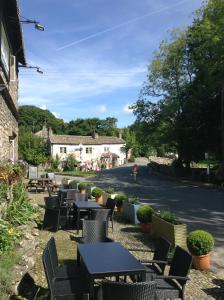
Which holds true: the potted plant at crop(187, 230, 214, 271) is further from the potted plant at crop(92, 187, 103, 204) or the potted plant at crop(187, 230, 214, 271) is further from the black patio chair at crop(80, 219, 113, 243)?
the potted plant at crop(92, 187, 103, 204)

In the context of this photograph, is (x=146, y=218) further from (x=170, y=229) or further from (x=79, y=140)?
(x=79, y=140)

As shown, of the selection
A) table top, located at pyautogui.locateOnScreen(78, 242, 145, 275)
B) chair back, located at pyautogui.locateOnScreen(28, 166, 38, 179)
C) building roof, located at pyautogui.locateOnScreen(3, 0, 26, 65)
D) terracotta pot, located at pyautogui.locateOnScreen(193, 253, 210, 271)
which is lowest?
terracotta pot, located at pyautogui.locateOnScreen(193, 253, 210, 271)

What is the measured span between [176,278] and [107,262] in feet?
3.10

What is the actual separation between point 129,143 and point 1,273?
300 feet

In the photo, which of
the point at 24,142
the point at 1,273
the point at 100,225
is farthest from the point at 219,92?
the point at 1,273

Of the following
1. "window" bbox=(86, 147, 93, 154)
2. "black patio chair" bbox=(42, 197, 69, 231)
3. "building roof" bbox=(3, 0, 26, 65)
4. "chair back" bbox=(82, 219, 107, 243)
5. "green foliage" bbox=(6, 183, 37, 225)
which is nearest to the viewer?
"chair back" bbox=(82, 219, 107, 243)

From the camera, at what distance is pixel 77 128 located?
3925 inches

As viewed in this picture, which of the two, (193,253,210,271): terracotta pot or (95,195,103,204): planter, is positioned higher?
(95,195,103,204): planter

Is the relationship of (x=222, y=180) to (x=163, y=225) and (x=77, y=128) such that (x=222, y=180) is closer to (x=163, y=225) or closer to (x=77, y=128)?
(x=163, y=225)

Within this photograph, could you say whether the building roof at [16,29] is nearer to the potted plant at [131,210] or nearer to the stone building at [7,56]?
the stone building at [7,56]

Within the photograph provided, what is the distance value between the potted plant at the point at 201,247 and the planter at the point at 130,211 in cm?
481

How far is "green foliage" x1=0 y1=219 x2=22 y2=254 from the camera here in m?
6.31

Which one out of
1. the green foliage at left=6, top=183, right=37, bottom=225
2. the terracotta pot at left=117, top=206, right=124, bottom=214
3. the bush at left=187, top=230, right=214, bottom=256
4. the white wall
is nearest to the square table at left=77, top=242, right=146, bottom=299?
the bush at left=187, top=230, right=214, bottom=256

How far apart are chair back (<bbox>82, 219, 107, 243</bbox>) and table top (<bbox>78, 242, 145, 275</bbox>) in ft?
3.09
